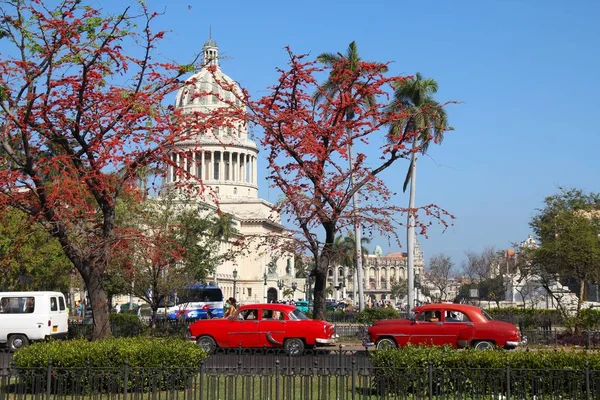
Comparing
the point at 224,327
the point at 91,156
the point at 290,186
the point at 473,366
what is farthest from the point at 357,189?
the point at 473,366

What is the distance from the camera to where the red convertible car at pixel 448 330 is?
23688 millimetres

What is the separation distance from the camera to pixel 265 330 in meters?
24.8

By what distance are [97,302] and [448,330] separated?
32.3 ft

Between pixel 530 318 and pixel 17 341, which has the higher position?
pixel 530 318

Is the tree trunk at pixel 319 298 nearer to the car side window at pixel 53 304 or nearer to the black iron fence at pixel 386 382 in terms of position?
the car side window at pixel 53 304

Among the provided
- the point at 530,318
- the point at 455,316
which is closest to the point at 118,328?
the point at 455,316

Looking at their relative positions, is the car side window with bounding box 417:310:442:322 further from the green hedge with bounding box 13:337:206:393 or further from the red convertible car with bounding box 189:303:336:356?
the green hedge with bounding box 13:337:206:393

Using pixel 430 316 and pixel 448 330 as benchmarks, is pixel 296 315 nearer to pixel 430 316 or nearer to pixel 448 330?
pixel 430 316

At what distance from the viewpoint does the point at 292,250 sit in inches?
1088

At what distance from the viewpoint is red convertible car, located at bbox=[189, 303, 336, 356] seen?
80.6ft

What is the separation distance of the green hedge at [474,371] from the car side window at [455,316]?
24.5 feet

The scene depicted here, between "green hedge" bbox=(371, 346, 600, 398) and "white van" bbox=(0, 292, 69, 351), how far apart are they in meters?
15.0

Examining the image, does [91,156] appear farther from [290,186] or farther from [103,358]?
[290,186]

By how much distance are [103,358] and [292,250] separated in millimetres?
11562
